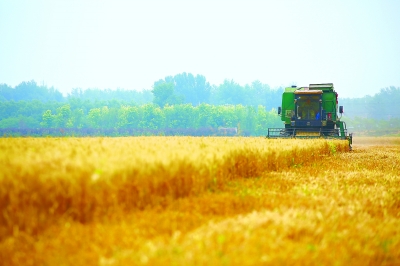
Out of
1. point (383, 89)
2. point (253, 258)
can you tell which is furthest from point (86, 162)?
point (383, 89)

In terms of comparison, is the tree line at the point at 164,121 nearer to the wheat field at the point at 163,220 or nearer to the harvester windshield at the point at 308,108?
the harvester windshield at the point at 308,108

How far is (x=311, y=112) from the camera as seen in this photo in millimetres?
22344

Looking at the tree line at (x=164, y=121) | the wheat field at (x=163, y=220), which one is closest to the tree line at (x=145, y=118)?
the tree line at (x=164, y=121)

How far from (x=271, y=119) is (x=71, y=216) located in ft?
285

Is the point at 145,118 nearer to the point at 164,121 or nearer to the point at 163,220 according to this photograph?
the point at 164,121

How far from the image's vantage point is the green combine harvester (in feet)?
71.1

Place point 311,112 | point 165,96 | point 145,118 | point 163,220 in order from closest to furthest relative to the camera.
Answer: point 163,220, point 311,112, point 145,118, point 165,96

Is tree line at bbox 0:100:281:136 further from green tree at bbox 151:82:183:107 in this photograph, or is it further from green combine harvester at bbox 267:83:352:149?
green combine harvester at bbox 267:83:352:149

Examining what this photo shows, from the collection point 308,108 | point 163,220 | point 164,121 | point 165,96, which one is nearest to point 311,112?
point 308,108

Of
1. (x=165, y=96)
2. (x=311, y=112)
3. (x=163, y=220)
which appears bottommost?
(x=163, y=220)

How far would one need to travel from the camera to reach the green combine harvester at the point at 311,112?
2167 cm

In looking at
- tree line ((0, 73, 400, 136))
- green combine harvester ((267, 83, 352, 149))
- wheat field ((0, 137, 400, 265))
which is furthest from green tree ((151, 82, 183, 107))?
wheat field ((0, 137, 400, 265))

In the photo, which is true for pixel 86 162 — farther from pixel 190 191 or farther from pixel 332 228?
pixel 332 228

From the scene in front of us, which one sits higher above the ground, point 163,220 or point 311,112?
point 311,112
